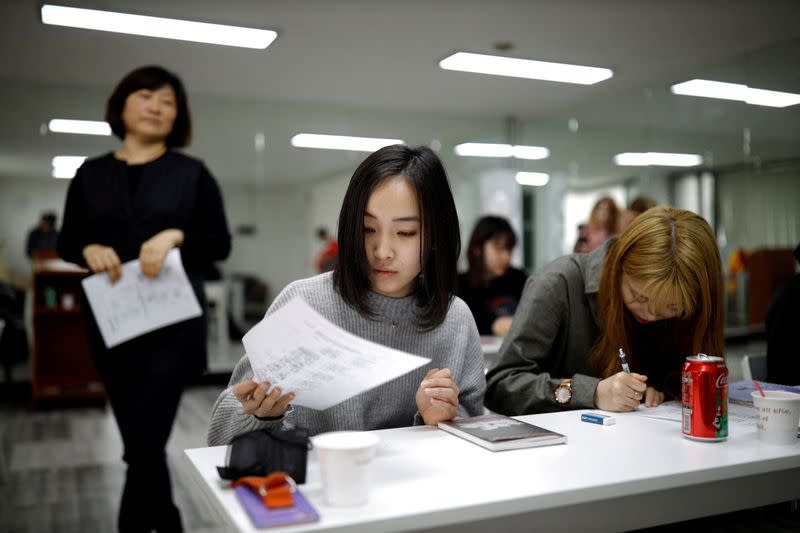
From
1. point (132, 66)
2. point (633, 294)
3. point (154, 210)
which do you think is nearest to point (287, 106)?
point (132, 66)

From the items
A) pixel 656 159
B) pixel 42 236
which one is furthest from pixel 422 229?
pixel 42 236

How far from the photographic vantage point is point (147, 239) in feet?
7.00

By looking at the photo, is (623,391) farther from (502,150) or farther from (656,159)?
(502,150)

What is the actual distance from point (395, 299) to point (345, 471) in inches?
24.6

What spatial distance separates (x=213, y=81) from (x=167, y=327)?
473 centimetres

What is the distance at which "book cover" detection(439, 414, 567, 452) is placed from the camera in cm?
115

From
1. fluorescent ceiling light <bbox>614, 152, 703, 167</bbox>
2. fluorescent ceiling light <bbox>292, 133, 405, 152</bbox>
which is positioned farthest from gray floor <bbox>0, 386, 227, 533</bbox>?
fluorescent ceiling light <bbox>614, 152, 703, 167</bbox>

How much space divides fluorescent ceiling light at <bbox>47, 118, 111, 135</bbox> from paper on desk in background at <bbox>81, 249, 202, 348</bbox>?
199 inches

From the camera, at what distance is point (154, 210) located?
6.98 feet

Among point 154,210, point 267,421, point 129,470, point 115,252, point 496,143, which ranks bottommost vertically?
point 129,470

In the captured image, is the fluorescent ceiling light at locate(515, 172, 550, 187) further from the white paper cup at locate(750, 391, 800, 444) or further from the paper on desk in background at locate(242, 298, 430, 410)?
the paper on desk in background at locate(242, 298, 430, 410)

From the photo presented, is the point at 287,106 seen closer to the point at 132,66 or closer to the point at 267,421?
the point at 132,66

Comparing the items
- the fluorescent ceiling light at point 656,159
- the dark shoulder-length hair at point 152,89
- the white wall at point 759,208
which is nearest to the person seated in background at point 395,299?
the dark shoulder-length hair at point 152,89

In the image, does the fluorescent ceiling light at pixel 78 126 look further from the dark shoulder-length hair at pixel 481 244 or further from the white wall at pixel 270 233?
the dark shoulder-length hair at pixel 481 244
